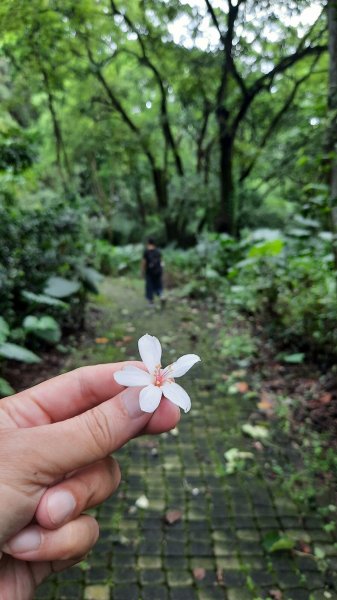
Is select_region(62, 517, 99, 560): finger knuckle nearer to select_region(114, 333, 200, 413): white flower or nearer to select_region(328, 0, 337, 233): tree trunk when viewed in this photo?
select_region(114, 333, 200, 413): white flower

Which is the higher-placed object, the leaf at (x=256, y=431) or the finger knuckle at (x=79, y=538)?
the finger knuckle at (x=79, y=538)

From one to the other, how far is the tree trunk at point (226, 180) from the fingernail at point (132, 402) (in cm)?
1042

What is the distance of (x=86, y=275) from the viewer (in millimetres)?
6469

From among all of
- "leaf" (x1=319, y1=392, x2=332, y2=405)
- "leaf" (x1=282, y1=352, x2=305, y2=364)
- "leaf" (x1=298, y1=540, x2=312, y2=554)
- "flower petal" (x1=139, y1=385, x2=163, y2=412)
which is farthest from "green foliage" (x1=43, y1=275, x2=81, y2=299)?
"flower petal" (x1=139, y1=385, x2=163, y2=412)

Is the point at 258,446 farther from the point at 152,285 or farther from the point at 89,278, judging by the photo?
the point at 152,285

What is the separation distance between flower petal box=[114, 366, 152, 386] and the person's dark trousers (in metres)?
6.82

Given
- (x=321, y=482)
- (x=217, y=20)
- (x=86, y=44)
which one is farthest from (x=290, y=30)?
(x=321, y=482)

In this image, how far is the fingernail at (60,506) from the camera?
3.83 feet

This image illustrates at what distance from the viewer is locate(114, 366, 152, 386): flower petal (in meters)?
1.15

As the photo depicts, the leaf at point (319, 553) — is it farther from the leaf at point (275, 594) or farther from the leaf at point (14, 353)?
the leaf at point (14, 353)

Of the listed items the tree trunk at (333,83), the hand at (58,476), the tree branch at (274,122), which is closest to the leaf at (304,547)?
the hand at (58,476)

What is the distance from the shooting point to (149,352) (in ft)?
4.11

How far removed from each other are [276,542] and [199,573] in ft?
1.79

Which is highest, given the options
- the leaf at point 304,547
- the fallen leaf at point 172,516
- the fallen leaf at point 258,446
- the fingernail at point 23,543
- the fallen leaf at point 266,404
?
the fingernail at point 23,543
